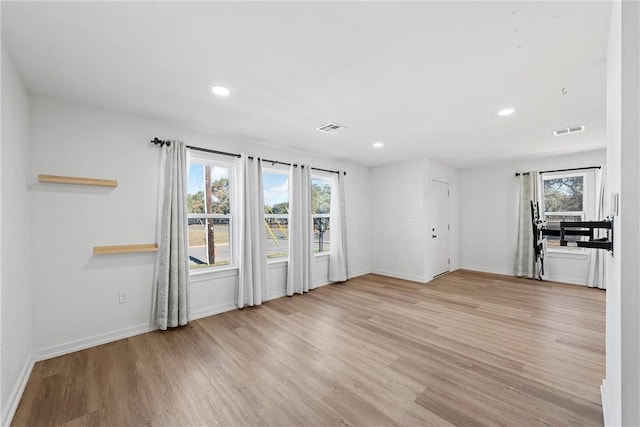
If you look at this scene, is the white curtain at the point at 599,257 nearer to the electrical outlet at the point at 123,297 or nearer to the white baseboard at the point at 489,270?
the white baseboard at the point at 489,270

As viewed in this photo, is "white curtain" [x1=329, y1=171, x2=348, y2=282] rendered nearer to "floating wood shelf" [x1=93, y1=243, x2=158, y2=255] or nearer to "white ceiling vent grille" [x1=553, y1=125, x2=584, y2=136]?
"floating wood shelf" [x1=93, y1=243, x2=158, y2=255]

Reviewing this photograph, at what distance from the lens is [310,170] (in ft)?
15.9

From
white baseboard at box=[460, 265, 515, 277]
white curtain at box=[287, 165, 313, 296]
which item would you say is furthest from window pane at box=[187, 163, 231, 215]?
white baseboard at box=[460, 265, 515, 277]

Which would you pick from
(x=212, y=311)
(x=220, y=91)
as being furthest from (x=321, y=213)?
(x=220, y=91)

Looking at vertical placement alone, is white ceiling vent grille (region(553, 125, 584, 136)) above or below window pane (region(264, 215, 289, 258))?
above

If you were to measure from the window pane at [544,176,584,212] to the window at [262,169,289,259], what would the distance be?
5339mm

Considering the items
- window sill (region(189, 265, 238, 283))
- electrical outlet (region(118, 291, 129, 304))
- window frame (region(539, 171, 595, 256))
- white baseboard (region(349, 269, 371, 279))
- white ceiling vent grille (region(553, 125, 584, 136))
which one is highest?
white ceiling vent grille (region(553, 125, 584, 136))

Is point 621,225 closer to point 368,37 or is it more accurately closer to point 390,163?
point 368,37

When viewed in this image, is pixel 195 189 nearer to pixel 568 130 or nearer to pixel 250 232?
pixel 250 232

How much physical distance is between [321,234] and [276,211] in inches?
48.3

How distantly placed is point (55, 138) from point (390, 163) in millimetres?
5230

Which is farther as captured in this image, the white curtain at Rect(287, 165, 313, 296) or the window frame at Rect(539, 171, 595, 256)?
the window frame at Rect(539, 171, 595, 256)

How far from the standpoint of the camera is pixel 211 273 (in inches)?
144

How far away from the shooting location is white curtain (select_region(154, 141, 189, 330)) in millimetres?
3113
